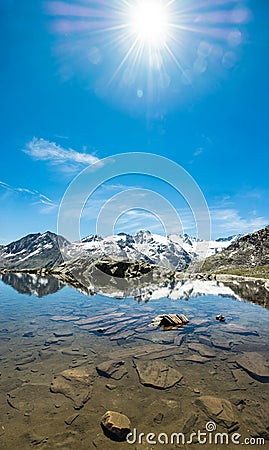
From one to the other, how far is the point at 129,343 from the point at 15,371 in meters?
7.74

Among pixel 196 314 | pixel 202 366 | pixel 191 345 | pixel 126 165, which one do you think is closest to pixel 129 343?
pixel 191 345

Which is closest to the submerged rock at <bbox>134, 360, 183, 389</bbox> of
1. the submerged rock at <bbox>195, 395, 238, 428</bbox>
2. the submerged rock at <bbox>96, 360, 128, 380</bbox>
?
the submerged rock at <bbox>96, 360, 128, 380</bbox>

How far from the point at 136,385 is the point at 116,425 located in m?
3.31

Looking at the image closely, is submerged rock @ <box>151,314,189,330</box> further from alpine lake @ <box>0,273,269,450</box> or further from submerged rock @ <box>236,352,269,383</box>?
submerged rock @ <box>236,352,269,383</box>

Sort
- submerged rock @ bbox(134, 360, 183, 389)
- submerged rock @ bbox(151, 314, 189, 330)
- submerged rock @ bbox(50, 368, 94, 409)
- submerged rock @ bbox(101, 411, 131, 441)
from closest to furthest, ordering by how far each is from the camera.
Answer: submerged rock @ bbox(101, 411, 131, 441), submerged rock @ bbox(50, 368, 94, 409), submerged rock @ bbox(134, 360, 183, 389), submerged rock @ bbox(151, 314, 189, 330)

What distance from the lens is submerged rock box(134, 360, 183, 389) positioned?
462 inches

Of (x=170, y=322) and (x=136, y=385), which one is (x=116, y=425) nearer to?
(x=136, y=385)

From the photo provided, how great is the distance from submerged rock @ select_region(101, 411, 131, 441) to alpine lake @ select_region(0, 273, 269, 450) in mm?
130

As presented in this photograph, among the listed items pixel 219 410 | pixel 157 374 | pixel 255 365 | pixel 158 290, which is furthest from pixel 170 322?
pixel 158 290

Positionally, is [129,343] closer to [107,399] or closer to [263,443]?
[107,399]

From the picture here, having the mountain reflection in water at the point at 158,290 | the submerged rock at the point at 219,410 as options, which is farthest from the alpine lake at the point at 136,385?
the mountain reflection in water at the point at 158,290

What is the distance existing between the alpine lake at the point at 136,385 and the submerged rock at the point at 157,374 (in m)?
0.05

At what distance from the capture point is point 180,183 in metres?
70.3

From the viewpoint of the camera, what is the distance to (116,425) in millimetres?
8406
